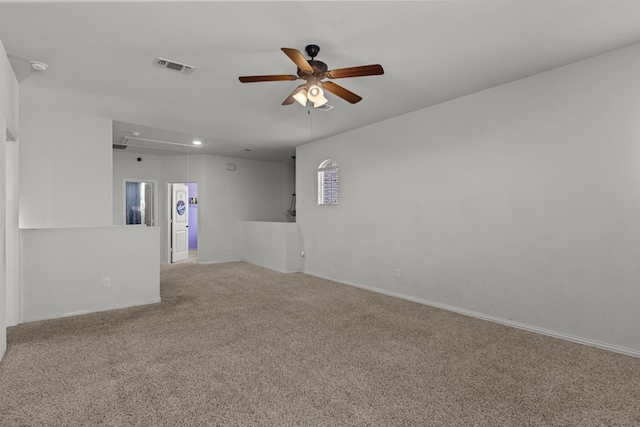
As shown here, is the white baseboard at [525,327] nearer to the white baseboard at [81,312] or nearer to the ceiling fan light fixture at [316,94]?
the ceiling fan light fixture at [316,94]

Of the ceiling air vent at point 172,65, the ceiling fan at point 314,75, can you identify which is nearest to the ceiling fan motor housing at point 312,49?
the ceiling fan at point 314,75

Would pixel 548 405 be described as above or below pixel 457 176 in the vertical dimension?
below

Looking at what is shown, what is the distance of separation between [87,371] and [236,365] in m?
1.10

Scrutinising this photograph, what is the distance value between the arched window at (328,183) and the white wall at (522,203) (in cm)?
76

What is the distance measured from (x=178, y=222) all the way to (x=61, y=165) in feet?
13.5

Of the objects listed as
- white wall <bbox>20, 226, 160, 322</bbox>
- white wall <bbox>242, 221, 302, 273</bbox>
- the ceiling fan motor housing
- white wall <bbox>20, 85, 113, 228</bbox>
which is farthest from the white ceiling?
white wall <bbox>242, 221, 302, 273</bbox>

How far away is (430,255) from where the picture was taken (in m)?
4.42

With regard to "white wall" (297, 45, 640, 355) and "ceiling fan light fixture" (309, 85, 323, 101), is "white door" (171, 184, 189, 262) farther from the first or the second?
"ceiling fan light fixture" (309, 85, 323, 101)

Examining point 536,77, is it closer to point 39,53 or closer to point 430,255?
point 430,255

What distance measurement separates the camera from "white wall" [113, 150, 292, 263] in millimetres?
7621

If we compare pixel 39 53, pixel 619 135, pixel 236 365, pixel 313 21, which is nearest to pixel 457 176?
pixel 619 135

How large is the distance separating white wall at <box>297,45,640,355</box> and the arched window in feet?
2.48

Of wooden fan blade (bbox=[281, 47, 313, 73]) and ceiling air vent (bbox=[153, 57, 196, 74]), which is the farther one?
ceiling air vent (bbox=[153, 57, 196, 74])

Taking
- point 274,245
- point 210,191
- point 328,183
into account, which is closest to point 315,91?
point 328,183
